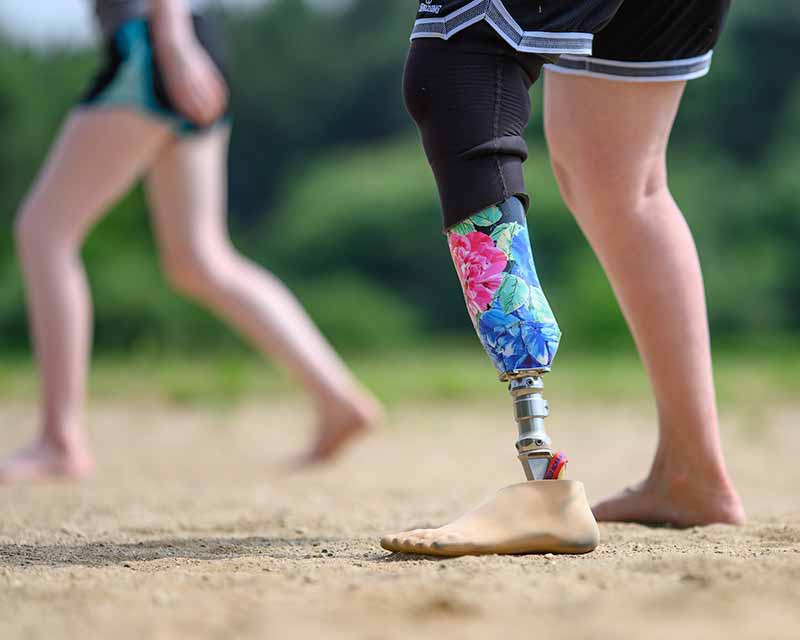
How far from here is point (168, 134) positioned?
2965 mm

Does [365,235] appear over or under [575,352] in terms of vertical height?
over

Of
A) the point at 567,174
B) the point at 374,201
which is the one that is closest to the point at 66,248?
the point at 567,174

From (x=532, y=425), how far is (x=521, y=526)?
125 millimetres

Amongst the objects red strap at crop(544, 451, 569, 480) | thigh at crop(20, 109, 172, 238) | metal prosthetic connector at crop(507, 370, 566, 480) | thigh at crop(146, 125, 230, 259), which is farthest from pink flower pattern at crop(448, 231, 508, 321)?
thigh at crop(146, 125, 230, 259)

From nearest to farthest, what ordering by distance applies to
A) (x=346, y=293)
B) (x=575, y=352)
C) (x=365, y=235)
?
1. (x=575, y=352)
2. (x=346, y=293)
3. (x=365, y=235)

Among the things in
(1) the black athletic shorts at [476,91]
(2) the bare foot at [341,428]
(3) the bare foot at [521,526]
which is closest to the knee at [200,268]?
(2) the bare foot at [341,428]

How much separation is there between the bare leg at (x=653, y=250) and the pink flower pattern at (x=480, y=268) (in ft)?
1.49

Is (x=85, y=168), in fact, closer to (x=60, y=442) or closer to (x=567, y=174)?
(x=60, y=442)

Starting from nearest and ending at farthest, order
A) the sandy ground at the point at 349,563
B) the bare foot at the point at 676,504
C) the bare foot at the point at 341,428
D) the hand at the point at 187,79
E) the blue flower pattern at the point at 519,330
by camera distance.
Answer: the sandy ground at the point at 349,563
the blue flower pattern at the point at 519,330
the bare foot at the point at 676,504
the hand at the point at 187,79
the bare foot at the point at 341,428

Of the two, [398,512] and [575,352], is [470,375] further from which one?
Answer: [398,512]

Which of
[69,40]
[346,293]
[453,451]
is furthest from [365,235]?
[453,451]

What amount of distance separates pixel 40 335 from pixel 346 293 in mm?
6977

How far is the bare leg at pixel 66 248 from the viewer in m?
2.83

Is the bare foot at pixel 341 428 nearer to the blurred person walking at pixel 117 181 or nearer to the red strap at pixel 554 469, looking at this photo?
the blurred person walking at pixel 117 181
